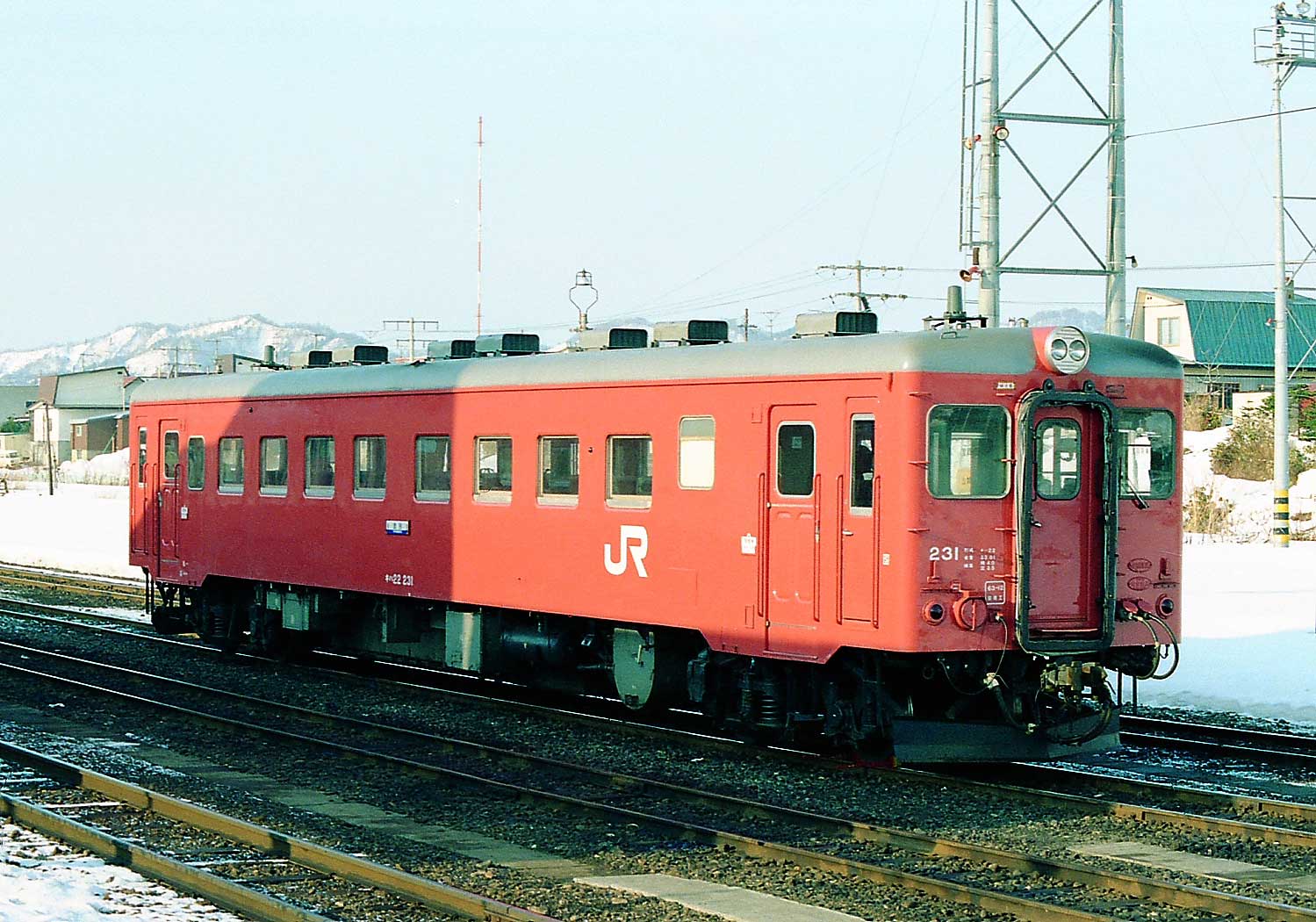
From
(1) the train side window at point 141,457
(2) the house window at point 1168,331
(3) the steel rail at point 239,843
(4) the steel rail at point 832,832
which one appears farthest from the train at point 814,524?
(2) the house window at point 1168,331

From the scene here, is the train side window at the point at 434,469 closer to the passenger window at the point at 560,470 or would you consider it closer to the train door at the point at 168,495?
the passenger window at the point at 560,470

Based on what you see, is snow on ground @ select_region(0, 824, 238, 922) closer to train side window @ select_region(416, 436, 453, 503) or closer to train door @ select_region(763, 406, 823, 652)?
train door @ select_region(763, 406, 823, 652)

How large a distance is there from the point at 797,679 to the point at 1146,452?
3.21 m

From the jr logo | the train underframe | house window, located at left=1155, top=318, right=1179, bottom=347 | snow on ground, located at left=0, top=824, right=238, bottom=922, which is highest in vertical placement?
house window, located at left=1155, top=318, right=1179, bottom=347

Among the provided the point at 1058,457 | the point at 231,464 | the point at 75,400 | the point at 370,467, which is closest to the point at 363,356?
the point at 370,467

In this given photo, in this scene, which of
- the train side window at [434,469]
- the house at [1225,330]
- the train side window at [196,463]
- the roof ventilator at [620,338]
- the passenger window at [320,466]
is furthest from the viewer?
the house at [1225,330]

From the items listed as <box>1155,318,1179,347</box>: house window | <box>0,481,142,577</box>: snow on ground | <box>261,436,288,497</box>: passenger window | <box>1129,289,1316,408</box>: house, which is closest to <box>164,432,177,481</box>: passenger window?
<box>261,436,288,497</box>: passenger window

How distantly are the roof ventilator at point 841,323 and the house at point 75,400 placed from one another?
103 m

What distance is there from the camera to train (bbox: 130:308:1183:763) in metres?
13.0

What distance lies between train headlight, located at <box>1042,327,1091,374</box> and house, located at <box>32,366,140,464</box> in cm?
10501

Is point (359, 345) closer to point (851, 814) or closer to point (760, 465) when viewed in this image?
point (760, 465)

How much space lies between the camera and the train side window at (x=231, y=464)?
2148cm

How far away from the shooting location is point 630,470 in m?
15.4

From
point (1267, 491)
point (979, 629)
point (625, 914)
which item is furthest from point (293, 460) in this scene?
point (1267, 491)
